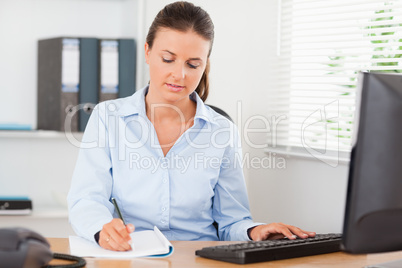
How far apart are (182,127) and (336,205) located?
76 cm

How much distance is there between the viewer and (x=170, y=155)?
1751 mm

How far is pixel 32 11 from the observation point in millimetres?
2744

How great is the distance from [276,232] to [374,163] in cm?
55

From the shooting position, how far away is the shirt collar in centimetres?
176

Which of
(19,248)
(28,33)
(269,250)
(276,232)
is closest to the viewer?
(19,248)

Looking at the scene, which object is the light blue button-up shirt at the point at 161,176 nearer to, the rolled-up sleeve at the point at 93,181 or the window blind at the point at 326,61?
the rolled-up sleeve at the point at 93,181

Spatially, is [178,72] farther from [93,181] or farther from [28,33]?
[28,33]

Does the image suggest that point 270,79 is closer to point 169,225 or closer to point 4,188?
point 169,225

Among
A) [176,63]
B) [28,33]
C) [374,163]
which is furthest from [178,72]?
[28,33]

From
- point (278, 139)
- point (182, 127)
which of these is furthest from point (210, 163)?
point (278, 139)

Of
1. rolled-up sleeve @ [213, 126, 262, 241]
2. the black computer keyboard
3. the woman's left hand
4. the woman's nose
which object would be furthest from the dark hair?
the black computer keyboard

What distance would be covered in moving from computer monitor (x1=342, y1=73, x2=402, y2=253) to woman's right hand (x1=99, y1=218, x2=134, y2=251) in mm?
511

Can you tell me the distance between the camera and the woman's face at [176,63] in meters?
1.70

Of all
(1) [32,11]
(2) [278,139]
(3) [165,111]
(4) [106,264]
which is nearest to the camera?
(4) [106,264]
